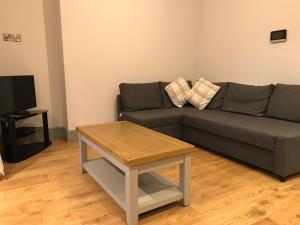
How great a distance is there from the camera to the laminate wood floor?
190cm

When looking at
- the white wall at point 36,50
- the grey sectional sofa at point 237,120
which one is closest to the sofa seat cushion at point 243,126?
the grey sectional sofa at point 237,120

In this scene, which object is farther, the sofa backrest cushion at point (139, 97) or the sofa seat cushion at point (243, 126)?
the sofa backrest cushion at point (139, 97)

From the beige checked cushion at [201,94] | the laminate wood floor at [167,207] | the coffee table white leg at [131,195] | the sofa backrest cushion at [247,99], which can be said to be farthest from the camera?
the beige checked cushion at [201,94]

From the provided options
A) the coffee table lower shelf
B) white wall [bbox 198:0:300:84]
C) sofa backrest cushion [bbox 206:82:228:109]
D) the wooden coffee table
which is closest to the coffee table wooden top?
the wooden coffee table

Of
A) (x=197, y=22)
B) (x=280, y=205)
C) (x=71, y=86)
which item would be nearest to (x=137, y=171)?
(x=280, y=205)

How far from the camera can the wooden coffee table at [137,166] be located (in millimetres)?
1797

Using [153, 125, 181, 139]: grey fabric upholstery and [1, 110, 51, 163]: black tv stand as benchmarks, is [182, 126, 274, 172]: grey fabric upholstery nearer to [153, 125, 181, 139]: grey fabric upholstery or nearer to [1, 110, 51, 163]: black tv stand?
[153, 125, 181, 139]: grey fabric upholstery

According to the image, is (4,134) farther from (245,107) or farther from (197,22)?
(197,22)

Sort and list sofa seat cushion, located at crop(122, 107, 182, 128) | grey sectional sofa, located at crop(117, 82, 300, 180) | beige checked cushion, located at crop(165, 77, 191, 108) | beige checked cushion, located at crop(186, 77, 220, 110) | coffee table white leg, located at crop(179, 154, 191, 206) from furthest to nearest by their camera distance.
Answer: beige checked cushion, located at crop(165, 77, 191, 108) < beige checked cushion, located at crop(186, 77, 220, 110) < sofa seat cushion, located at crop(122, 107, 182, 128) < grey sectional sofa, located at crop(117, 82, 300, 180) < coffee table white leg, located at crop(179, 154, 191, 206)

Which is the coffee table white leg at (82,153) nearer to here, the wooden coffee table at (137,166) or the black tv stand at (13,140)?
the wooden coffee table at (137,166)

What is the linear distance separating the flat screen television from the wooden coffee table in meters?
1.25

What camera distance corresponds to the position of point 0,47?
11.5ft

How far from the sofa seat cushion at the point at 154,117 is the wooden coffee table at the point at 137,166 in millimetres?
795

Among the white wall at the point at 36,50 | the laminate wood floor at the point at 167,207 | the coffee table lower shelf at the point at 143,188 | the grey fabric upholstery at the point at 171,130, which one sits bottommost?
the laminate wood floor at the point at 167,207
